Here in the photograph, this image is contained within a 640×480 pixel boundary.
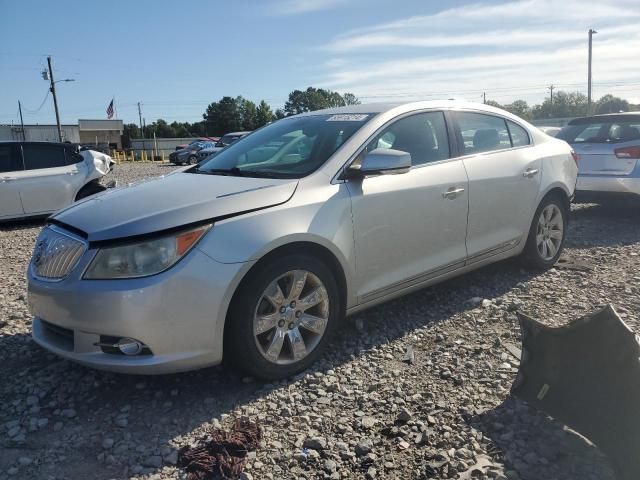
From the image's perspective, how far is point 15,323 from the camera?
4.40m

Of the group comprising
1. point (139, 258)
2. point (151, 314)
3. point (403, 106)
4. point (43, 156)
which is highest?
point (403, 106)

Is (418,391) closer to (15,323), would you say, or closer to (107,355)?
(107,355)

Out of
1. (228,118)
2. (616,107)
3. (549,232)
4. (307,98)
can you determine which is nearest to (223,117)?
(228,118)

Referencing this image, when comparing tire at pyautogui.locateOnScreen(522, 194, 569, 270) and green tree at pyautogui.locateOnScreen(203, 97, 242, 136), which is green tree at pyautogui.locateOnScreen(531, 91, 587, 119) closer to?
green tree at pyautogui.locateOnScreen(203, 97, 242, 136)

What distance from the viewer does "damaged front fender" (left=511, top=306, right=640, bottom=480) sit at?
236 cm

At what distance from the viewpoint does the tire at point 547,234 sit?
5.08 m

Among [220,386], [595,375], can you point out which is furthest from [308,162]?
[595,375]

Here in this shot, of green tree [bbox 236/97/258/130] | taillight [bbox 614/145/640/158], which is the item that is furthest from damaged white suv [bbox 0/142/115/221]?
green tree [bbox 236/97/258/130]

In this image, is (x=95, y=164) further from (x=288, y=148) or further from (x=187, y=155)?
(x=187, y=155)

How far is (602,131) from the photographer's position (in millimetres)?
7934

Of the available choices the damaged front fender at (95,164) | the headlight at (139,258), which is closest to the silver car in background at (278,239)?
the headlight at (139,258)

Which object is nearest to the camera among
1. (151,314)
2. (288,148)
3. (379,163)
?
(151,314)

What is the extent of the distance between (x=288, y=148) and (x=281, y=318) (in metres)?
1.38

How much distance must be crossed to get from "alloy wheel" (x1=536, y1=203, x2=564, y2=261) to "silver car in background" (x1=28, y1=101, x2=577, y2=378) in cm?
51
